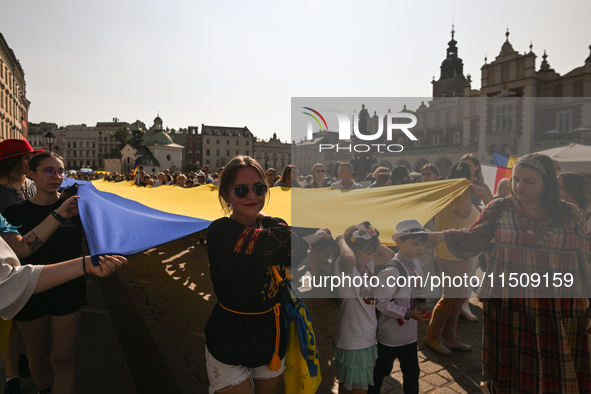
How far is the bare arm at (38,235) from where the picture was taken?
7.82ft

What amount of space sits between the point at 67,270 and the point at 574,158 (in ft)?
22.1

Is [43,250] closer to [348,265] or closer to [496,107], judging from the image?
[348,265]

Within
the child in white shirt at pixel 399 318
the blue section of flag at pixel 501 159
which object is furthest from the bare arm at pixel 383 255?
the blue section of flag at pixel 501 159

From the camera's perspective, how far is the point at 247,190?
1.93m

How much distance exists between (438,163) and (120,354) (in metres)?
44.0

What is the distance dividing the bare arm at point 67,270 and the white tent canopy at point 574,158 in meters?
5.77

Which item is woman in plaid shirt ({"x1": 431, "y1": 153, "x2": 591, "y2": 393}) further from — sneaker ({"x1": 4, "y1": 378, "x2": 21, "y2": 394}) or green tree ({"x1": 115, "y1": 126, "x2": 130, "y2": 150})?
green tree ({"x1": 115, "y1": 126, "x2": 130, "y2": 150})

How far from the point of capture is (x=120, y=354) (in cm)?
395

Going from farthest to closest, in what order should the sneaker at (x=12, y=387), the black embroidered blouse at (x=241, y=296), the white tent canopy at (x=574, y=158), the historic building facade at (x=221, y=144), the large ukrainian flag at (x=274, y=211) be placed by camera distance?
1. the historic building facade at (x=221, y=144)
2. the white tent canopy at (x=574, y=158)
3. the sneaker at (x=12, y=387)
4. the large ukrainian flag at (x=274, y=211)
5. the black embroidered blouse at (x=241, y=296)

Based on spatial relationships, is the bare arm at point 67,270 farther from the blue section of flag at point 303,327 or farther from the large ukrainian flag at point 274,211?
the blue section of flag at point 303,327

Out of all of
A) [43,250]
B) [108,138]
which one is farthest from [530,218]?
[108,138]

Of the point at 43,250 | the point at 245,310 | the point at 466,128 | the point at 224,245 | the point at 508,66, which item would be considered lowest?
the point at 245,310

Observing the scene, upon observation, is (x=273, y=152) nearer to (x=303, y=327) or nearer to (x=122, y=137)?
(x=122, y=137)

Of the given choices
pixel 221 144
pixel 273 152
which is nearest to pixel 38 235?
pixel 221 144
